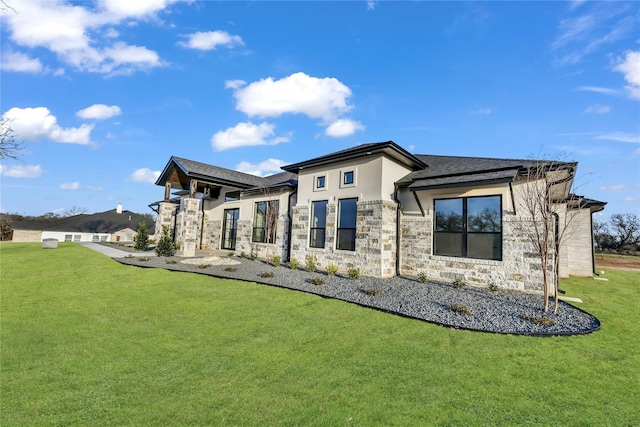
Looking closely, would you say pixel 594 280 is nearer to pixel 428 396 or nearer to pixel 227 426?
pixel 428 396

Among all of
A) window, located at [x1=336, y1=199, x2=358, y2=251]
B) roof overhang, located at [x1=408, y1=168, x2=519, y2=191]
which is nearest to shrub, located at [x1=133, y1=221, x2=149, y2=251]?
window, located at [x1=336, y1=199, x2=358, y2=251]

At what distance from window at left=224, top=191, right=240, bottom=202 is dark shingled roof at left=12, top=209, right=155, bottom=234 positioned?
30868 millimetres

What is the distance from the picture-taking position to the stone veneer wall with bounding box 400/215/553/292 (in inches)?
364

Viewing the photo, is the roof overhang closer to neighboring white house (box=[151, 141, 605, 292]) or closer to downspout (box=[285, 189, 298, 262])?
neighboring white house (box=[151, 141, 605, 292])

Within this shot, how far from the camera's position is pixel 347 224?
12.5 meters

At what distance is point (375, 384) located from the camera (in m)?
4.06

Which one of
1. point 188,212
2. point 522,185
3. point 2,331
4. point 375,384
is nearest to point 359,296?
point 375,384

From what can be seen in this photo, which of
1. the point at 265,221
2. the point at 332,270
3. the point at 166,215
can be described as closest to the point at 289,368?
the point at 332,270

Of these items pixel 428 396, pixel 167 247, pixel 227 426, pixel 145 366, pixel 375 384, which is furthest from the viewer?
pixel 167 247

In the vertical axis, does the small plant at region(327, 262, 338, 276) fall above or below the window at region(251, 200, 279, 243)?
below

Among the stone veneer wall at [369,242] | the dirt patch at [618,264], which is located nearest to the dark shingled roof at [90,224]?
the stone veneer wall at [369,242]

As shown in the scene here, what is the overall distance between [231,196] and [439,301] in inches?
648

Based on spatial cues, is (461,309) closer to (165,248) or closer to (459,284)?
(459,284)

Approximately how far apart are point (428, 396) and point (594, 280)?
15.8 meters
